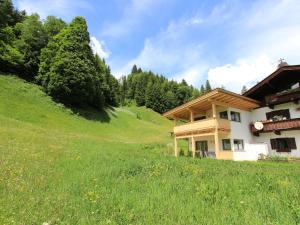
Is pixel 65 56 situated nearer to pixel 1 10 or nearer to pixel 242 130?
pixel 1 10

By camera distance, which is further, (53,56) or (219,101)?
(53,56)

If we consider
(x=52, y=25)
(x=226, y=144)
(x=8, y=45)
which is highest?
(x=52, y=25)

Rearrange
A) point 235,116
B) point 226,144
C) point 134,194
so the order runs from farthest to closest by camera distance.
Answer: point 235,116 < point 226,144 < point 134,194

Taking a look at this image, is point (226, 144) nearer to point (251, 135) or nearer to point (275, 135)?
point (251, 135)

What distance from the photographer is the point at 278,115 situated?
98.3 feet

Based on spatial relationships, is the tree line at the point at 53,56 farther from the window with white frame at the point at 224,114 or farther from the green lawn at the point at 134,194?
the green lawn at the point at 134,194

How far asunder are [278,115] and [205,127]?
941 cm

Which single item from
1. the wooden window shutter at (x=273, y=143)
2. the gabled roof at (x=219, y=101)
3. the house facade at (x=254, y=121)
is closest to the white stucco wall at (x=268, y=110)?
the house facade at (x=254, y=121)

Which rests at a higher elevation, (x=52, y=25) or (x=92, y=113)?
(x=52, y=25)

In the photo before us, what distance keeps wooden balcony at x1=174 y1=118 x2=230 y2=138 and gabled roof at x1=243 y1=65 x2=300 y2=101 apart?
696 cm

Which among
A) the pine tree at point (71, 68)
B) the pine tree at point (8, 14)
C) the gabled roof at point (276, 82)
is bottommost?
the gabled roof at point (276, 82)

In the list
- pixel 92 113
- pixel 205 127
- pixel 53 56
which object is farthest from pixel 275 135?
pixel 53 56

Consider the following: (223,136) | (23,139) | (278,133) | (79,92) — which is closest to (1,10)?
(79,92)

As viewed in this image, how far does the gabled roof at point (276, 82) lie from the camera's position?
2839cm
